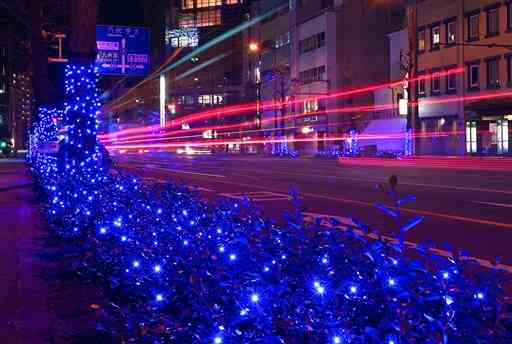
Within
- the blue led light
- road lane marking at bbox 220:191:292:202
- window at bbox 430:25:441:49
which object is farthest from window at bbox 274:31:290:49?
the blue led light

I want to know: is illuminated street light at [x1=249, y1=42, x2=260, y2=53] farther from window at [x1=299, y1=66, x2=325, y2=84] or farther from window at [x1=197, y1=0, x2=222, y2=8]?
window at [x1=197, y1=0, x2=222, y2=8]

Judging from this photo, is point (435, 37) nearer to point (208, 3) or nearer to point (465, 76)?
point (465, 76)

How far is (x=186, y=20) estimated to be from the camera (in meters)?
134

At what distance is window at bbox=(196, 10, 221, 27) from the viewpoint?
427 feet

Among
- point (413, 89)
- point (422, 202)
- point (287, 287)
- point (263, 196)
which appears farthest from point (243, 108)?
point (287, 287)

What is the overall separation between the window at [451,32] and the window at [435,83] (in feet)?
9.07

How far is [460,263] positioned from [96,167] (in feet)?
33.1

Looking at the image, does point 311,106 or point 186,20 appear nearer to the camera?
point 311,106

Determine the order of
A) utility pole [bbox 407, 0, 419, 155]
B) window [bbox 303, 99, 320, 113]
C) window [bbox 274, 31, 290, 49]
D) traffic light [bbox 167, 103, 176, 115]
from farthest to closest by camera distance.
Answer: traffic light [bbox 167, 103, 176, 115] < window [bbox 274, 31, 290, 49] < window [bbox 303, 99, 320, 113] < utility pole [bbox 407, 0, 419, 155]

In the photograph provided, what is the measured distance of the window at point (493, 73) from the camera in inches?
1817

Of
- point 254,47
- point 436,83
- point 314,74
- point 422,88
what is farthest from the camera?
point 254,47

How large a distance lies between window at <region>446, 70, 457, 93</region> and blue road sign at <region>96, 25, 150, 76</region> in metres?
33.4

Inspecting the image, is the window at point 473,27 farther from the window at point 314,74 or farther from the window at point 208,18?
the window at point 208,18

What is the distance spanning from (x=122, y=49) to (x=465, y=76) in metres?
33.1
